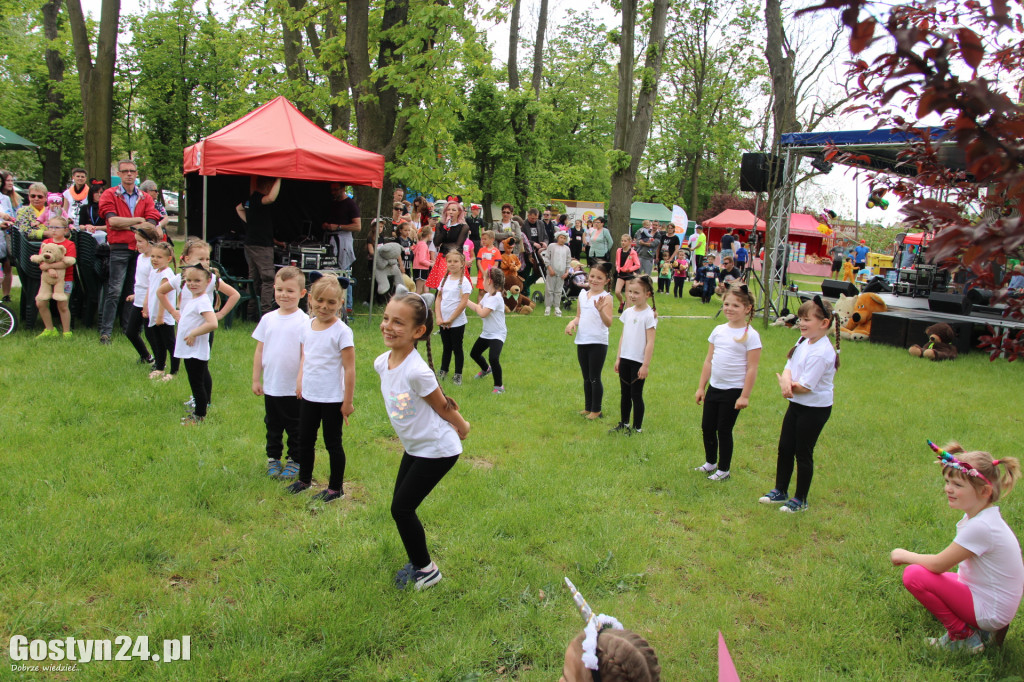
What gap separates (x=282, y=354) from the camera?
16.2ft

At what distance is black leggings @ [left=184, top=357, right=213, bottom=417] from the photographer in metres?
6.00

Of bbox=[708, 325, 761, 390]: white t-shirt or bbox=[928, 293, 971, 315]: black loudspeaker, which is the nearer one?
bbox=[708, 325, 761, 390]: white t-shirt

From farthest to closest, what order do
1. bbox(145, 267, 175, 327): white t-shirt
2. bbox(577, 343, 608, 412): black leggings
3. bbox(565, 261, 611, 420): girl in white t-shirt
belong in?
bbox(577, 343, 608, 412): black leggings < bbox(565, 261, 611, 420): girl in white t-shirt < bbox(145, 267, 175, 327): white t-shirt

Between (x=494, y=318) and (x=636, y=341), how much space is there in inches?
82.6

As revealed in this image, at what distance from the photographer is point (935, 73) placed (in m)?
1.46


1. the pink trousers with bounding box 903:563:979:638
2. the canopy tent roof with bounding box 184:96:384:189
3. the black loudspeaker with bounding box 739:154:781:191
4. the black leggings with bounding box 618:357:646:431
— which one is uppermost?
the black loudspeaker with bounding box 739:154:781:191

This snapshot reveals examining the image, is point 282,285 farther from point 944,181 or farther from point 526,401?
point 944,181

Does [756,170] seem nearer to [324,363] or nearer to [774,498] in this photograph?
[774,498]

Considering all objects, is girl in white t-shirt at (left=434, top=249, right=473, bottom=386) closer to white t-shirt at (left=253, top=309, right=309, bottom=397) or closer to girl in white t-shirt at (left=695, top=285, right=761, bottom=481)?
white t-shirt at (left=253, top=309, right=309, bottom=397)

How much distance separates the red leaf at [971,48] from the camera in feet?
4.62

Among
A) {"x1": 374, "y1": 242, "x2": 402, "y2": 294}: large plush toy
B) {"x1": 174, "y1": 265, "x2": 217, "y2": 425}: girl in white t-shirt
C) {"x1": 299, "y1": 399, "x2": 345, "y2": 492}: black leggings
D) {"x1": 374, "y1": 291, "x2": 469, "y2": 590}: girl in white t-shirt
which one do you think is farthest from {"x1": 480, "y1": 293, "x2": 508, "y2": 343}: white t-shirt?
{"x1": 374, "y1": 242, "x2": 402, "y2": 294}: large plush toy

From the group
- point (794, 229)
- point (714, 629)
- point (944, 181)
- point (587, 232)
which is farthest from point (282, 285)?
Result: point (794, 229)

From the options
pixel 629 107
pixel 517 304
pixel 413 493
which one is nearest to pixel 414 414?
pixel 413 493

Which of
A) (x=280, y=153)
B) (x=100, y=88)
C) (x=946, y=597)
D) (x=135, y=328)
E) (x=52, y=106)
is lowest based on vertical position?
(x=946, y=597)
